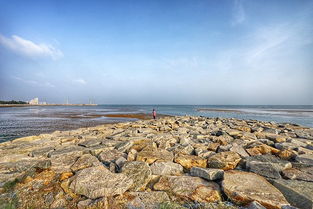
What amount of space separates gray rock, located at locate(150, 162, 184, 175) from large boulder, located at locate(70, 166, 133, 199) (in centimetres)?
72

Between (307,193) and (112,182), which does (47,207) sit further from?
(307,193)

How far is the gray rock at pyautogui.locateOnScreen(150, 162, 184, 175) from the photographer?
132 inches

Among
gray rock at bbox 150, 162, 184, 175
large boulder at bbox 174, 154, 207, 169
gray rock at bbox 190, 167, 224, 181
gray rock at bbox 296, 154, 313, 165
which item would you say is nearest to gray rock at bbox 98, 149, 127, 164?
gray rock at bbox 150, 162, 184, 175

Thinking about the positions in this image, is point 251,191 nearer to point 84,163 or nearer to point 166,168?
point 166,168

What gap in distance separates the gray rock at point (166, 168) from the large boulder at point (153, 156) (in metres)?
0.28

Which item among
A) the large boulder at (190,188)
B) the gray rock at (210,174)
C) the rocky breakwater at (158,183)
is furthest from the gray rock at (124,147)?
the gray rock at (210,174)

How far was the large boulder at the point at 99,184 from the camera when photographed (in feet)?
8.42

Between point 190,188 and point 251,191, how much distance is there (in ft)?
3.35

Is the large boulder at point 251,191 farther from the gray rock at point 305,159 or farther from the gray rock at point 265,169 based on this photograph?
the gray rock at point 305,159

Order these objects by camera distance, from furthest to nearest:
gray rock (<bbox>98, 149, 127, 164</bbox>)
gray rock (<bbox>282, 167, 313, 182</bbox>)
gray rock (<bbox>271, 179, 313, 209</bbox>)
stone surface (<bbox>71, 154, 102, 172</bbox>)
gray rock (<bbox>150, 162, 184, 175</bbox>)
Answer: gray rock (<bbox>98, 149, 127, 164</bbox>) → stone surface (<bbox>71, 154, 102, 172</bbox>) → gray rock (<bbox>150, 162, 184, 175</bbox>) → gray rock (<bbox>282, 167, 313, 182</bbox>) → gray rock (<bbox>271, 179, 313, 209</bbox>)

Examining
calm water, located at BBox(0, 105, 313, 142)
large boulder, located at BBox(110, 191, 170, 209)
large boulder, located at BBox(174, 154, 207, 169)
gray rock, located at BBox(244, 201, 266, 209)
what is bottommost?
calm water, located at BBox(0, 105, 313, 142)

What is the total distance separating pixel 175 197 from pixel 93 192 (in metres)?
1.44

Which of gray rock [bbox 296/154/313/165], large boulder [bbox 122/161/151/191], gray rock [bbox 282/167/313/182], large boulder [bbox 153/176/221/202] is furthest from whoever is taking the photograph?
gray rock [bbox 296/154/313/165]

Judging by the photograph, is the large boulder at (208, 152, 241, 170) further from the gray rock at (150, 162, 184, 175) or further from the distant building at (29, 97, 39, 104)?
the distant building at (29, 97, 39, 104)
